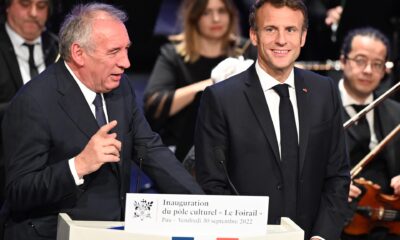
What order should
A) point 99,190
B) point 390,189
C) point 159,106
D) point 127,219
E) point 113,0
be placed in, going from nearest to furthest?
point 127,219 → point 99,190 → point 390,189 → point 159,106 → point 113,0

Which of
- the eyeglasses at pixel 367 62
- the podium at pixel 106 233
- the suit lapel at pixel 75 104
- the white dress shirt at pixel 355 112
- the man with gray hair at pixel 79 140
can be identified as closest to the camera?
the podium at pixel 106 233

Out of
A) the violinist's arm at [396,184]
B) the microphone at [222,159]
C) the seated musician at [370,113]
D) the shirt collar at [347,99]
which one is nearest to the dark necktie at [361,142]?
the seated musician at [370,113]

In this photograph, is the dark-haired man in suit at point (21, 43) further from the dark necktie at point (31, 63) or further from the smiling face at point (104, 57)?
the smiling face at point (104, 57)

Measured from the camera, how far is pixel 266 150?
3963 millimetres

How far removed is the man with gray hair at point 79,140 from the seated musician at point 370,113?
1803 mm

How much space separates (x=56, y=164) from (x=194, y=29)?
253 centimetres

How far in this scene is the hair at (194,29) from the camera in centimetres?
598

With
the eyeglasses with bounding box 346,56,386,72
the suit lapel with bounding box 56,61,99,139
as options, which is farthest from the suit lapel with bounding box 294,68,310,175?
the eyeglasses with bounding box 346,56,386,72

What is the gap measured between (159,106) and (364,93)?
1.37m

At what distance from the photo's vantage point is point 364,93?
564 cm

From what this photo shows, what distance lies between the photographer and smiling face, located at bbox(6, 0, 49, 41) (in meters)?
5.62

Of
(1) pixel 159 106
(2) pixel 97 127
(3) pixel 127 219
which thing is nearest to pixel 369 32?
(1) pixel 159 106

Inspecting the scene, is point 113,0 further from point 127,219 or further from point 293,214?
point 127,219

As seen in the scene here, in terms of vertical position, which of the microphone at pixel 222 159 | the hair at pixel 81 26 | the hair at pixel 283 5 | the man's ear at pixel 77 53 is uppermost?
the hair at pixel 283 5
